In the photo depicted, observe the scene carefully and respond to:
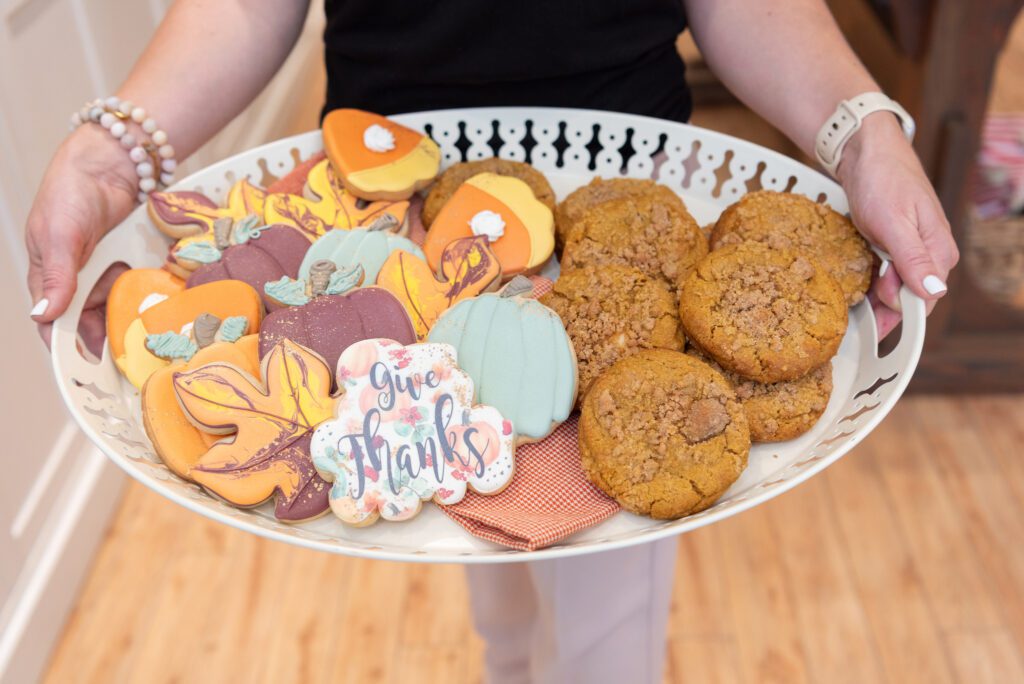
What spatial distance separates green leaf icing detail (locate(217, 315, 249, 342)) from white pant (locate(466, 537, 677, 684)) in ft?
1.39

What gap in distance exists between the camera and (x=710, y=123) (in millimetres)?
2912

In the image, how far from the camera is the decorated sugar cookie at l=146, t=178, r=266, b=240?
36.9 inches

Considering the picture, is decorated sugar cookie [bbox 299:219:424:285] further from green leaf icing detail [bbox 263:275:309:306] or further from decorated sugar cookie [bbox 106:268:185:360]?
decorated sugar cookie [bbox 106:268:185:360]

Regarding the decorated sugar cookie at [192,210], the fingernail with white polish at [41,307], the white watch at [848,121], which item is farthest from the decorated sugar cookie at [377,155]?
the white watch at [848,121]

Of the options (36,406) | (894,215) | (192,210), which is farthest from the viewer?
(36,406)

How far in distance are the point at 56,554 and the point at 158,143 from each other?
3.18ft

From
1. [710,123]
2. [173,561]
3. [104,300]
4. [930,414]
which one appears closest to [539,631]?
[104,300]

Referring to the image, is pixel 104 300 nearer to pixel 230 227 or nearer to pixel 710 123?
pixel 230 227

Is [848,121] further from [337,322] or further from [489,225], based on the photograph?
[337,322]

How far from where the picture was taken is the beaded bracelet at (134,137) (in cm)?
95

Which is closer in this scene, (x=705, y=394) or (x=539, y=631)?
(x=705, y=394)

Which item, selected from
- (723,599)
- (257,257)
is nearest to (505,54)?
(257,257)

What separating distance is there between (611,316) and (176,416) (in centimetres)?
39

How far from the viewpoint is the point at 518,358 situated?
0.76 metres
